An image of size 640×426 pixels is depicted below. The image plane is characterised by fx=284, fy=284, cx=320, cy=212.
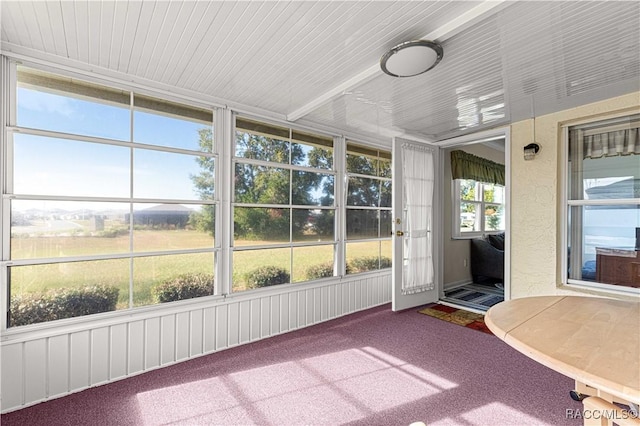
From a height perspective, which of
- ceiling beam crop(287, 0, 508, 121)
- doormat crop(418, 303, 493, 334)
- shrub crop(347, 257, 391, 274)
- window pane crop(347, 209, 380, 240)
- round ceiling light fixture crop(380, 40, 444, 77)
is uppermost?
ceiling beam crop(287, 0, 508, 121)

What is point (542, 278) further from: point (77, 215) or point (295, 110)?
point (77, 215)

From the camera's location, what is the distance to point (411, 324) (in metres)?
3.29

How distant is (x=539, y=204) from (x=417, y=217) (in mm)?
1314

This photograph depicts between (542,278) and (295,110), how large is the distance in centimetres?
317

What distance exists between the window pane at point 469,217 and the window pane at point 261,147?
3519mm

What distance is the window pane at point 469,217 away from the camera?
5062mm

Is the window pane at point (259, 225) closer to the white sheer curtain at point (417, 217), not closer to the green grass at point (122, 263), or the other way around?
the green grass at point (122, 263)

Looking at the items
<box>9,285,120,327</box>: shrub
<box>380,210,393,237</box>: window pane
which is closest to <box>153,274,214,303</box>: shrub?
<box>9,285,120,327</box>: shrub

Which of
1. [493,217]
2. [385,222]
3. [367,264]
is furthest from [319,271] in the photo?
[493,217]

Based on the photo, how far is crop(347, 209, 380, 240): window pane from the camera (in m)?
3.81

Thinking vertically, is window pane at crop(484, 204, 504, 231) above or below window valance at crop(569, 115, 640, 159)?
below

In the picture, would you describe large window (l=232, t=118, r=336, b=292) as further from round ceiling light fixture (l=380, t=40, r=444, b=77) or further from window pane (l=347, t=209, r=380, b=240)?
round ceiling light fixture (l=380, t=40, r=444, b=77)

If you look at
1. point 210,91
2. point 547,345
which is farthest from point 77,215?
point 547,345

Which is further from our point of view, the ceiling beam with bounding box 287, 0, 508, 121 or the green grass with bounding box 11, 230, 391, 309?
the green grass with bounding box 11, 230, 391, 309
